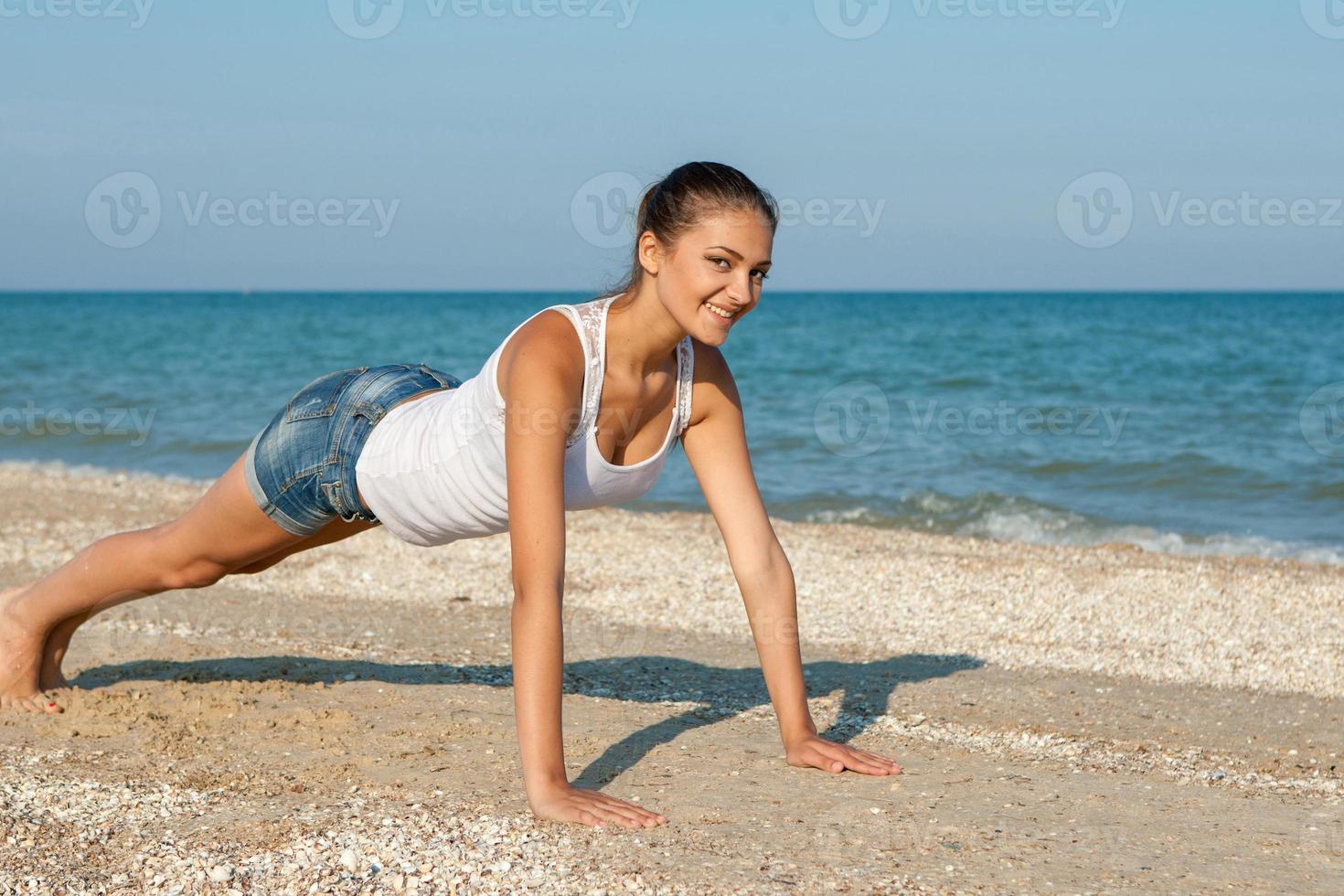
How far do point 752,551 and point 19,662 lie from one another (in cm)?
299

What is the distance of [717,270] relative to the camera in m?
3.83

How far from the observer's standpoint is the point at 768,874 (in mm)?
3340

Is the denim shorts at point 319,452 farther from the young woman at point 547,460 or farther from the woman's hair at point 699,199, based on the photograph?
the woman's hair at point 699,199

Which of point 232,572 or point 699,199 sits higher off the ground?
point 699,199

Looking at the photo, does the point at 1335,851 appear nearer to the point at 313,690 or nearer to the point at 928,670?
the point at 928,670

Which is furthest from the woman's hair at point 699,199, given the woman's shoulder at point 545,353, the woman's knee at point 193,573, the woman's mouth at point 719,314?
the woman's knee at point 193,573

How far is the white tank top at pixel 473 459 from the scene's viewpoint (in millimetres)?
3918

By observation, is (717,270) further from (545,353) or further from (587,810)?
(587,810)

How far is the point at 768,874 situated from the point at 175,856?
5.46ft

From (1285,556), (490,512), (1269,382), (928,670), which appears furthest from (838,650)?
(1269,382)

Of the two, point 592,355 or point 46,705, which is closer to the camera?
point 592,355

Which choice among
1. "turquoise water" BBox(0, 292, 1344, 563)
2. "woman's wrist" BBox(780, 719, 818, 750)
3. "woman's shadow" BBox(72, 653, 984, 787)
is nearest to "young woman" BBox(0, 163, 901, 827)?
"woman's wrist" BBox(780, 719, 818, 750)

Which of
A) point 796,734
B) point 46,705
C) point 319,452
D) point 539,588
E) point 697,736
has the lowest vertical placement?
point 46,705

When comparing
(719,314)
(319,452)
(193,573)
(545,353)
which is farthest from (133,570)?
(719,314)
